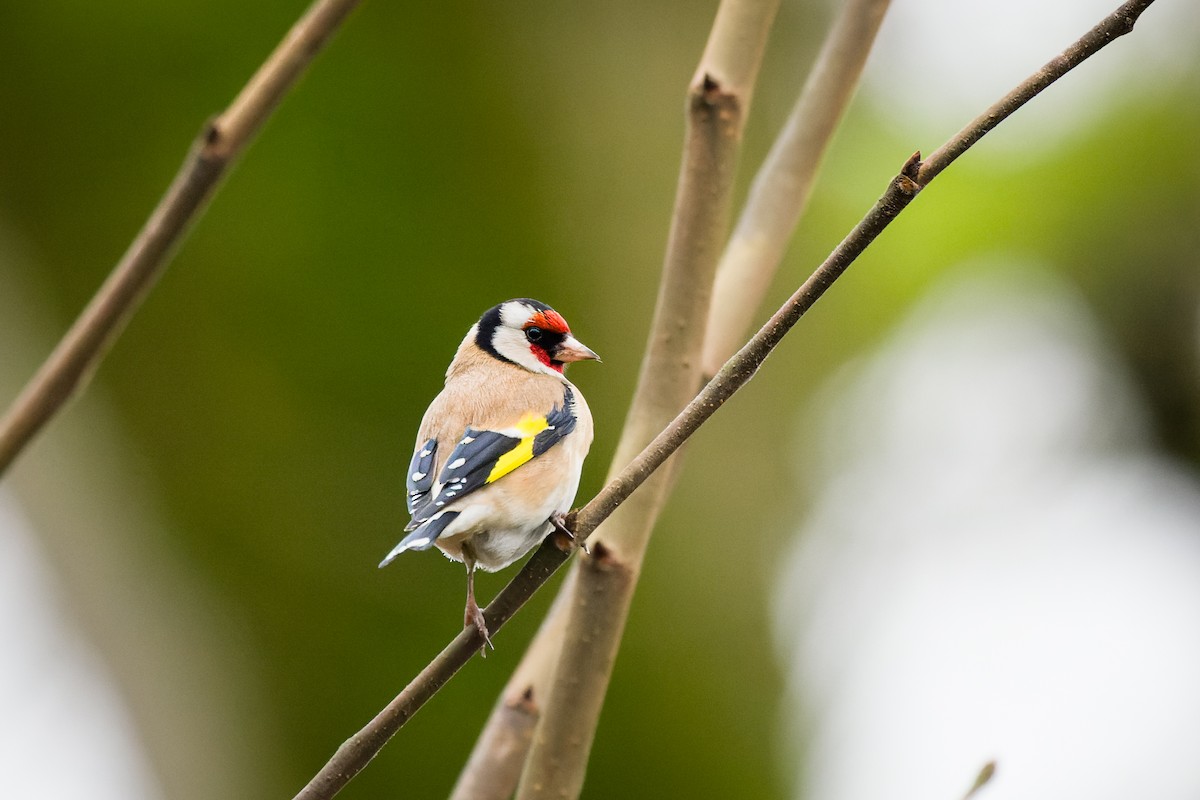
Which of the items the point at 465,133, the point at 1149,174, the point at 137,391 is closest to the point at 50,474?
the point at 137,391

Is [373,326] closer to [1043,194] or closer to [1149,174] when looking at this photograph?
[1043,194]

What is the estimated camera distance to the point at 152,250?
1.27m

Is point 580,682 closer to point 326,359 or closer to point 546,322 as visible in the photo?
point 546,322

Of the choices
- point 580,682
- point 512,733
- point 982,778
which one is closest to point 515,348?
point 512,733

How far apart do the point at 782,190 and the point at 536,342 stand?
773 millimetres

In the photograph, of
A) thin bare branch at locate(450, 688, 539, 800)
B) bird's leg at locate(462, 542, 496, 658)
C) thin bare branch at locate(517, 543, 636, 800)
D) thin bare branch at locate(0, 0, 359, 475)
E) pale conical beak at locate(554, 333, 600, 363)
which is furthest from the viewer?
pale conical beak at locate(554, 333, 600, 363)

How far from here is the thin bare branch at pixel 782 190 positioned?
85.8 inches

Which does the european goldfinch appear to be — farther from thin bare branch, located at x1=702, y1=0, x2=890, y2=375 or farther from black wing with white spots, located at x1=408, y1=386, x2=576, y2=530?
thin bare branch, located at x1=702, y1=0, x2=890, y2=375

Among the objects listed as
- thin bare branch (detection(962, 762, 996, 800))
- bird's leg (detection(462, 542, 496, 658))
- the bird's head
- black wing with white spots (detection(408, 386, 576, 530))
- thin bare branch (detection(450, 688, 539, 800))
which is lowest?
thin bare branch (detection(450, 688, 539, 800))

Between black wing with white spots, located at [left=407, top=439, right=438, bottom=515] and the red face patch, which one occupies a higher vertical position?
the red face patch

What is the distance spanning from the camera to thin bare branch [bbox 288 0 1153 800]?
4.35ft

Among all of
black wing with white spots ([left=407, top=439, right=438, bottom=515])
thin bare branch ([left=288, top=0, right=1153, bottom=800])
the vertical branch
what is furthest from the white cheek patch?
thin bare branch ([left=288, top=0, right=1153, bottom=800])

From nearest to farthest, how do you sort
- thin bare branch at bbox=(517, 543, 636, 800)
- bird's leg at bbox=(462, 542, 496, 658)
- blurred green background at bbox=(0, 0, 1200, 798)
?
bird's leg at bbox=(462, 542, 496, 658), thin bare branch at bbox=(517, 543, 636, 800), blurred green background at bbox=(0, 0, 1200, 798)

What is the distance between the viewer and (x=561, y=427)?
2.41 meters
